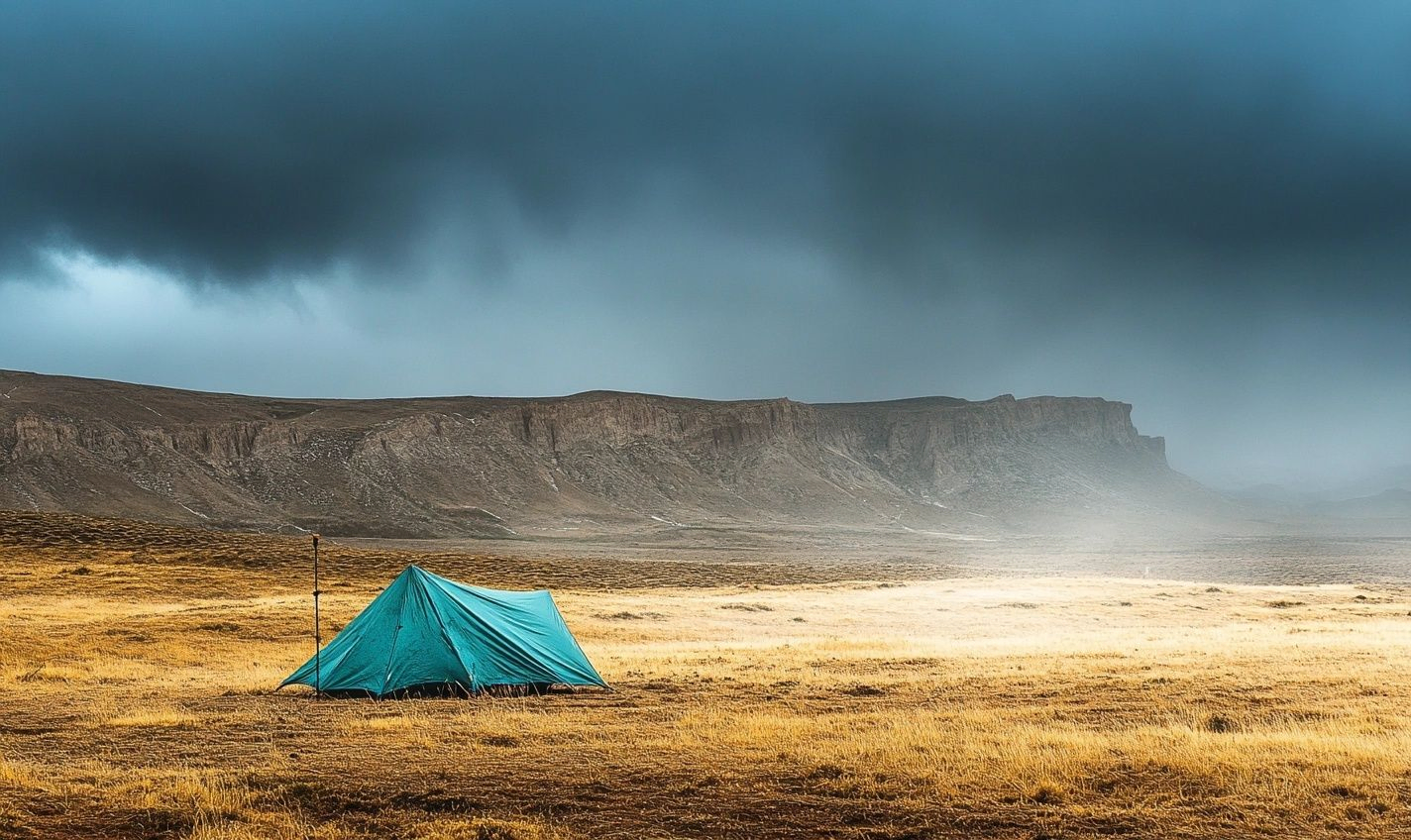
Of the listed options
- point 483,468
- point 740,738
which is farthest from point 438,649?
point 483,468

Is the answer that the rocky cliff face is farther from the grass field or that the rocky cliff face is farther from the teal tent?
the teal tent

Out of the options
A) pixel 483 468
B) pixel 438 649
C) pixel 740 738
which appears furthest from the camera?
pixel 483 468

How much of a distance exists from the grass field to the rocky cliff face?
98187mm

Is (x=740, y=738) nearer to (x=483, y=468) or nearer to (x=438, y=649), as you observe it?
(x=438, y=649)

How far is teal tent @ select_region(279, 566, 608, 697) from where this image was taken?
59.0 feet

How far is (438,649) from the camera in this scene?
59.9 feet

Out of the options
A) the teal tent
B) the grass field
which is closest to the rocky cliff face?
the grass field

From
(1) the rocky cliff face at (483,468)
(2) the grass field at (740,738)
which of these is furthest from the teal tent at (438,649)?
(1) the rocky cliff face at (483,468)

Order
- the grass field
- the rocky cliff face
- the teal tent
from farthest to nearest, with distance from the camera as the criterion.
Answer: the rocky cliff face → the teal tent → the grass field

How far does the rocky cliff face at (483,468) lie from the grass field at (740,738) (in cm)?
9819

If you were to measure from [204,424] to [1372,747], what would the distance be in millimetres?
144226

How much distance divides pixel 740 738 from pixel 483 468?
5525 inches

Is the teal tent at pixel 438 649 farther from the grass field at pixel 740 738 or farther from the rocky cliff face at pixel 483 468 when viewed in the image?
the rocky cliff face at pixel 483 468

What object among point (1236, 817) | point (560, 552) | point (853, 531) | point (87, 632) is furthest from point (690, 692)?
point (853, 531)
